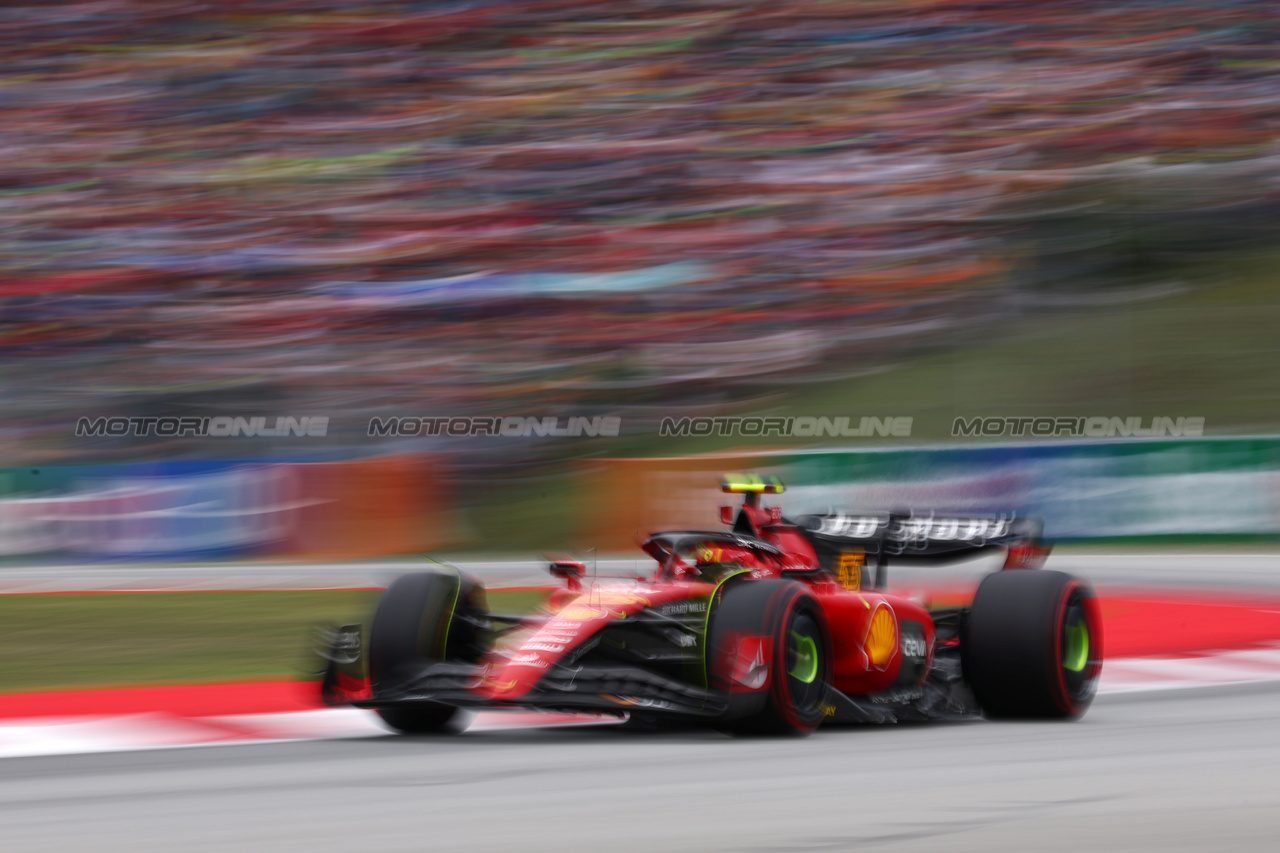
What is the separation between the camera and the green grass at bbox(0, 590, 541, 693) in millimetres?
9609

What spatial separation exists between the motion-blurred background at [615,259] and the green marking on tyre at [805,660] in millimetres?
11481

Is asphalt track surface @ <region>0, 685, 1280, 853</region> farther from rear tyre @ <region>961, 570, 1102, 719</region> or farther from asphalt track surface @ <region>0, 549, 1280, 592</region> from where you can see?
asphalt track surface @ <region>0, 549, 1280, 592</region>

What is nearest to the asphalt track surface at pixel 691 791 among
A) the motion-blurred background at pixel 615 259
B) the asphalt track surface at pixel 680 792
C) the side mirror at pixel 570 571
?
the asphalt track surface at pixel 680 792

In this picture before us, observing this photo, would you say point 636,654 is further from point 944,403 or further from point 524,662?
point 944,403

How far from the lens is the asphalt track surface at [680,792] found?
440 centimetres

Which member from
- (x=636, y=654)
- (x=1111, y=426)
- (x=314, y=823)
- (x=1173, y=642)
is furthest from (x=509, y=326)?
(x=314, y=823)

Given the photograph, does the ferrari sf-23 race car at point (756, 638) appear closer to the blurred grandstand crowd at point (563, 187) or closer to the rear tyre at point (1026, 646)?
the rear tyre at point (1026, 646)

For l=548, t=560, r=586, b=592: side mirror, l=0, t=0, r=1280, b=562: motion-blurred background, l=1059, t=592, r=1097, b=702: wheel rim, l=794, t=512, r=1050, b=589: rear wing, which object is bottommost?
l=1059, t=592, r=1097, b=702: wheel rim

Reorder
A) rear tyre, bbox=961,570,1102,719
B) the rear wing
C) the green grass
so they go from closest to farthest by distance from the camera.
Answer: rear tyre, bbox=961,570,1102,719 < the rear wing < the green grass

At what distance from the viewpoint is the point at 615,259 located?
1076 inches

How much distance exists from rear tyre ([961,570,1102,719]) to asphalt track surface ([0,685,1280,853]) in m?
Result: 0.19

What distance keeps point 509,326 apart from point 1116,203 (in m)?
9.89

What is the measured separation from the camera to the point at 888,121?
30.8 metres

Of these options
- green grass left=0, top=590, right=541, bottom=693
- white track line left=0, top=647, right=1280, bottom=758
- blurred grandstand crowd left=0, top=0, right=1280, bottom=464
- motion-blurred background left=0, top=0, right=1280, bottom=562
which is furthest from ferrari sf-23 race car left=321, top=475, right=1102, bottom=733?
blurred grandstand crowd left=0, top=0, right=1280, bottom=464
